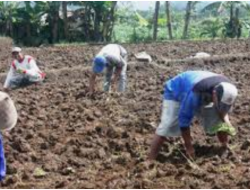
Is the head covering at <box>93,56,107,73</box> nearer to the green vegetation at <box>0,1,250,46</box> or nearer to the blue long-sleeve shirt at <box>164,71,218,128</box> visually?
the blue long-sleeve shirt at <box>164,71,218,128</box>

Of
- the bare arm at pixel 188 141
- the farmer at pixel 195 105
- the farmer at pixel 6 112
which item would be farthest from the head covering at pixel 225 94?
the farmer at pixel 6 112

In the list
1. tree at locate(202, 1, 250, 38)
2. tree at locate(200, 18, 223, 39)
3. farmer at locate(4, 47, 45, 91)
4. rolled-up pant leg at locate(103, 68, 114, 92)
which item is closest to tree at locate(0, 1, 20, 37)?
tree at locate(202, 1, 250, 38)

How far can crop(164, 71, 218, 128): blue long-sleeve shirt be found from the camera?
18.9 ft

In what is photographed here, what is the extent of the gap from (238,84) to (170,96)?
16.8 ft

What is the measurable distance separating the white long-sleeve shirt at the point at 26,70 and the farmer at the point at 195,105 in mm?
5345

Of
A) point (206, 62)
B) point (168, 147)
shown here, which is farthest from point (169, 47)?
point (168, 147)

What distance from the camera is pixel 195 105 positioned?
5.77 metres

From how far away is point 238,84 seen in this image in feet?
36.3

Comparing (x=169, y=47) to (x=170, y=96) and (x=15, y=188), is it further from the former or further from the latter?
(x=15, y=188)

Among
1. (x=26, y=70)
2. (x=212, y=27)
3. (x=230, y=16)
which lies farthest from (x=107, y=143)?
(x=212, y=27)

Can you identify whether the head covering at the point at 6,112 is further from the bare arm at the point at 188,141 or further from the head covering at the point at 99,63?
the head covering at the point at 99,63

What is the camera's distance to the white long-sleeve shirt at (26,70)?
36.4 feet

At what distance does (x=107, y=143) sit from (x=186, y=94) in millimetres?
1505

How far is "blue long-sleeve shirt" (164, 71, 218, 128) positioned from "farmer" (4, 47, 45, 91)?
17.2 feet
